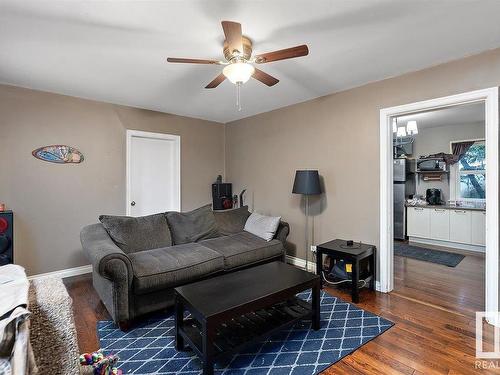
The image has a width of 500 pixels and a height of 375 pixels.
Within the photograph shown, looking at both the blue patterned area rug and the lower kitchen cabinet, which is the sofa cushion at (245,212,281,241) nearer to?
the blue patterned area rug

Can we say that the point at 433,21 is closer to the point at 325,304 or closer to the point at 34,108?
the point at 325,304

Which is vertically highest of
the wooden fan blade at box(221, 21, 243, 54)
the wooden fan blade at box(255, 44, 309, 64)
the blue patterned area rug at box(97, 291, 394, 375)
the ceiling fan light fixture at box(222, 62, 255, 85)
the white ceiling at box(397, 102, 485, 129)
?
the white ceiling at box(397, 102, 485, 129)

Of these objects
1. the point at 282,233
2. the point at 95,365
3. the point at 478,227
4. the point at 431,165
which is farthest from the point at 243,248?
the point at 431,165

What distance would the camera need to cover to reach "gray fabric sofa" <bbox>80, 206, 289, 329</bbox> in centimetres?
231

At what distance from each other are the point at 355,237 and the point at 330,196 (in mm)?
612

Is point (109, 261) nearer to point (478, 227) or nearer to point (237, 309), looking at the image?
point (237, 309)

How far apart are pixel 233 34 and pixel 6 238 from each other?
316cm

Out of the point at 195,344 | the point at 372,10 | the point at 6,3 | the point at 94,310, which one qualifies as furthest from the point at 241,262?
the point at 6,3

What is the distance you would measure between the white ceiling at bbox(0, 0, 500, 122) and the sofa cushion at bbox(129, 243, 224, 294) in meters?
1.93

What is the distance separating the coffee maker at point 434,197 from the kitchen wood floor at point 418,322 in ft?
6.13

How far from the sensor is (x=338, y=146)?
3.48 m

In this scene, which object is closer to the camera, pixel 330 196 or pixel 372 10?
pixel 372 10

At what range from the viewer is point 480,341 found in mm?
2127

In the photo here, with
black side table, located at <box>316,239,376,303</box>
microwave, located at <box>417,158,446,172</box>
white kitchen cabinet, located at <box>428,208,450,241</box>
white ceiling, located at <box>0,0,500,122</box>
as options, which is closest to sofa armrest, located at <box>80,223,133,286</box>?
white ceiling, located at <box>0,0,500,122</box>
